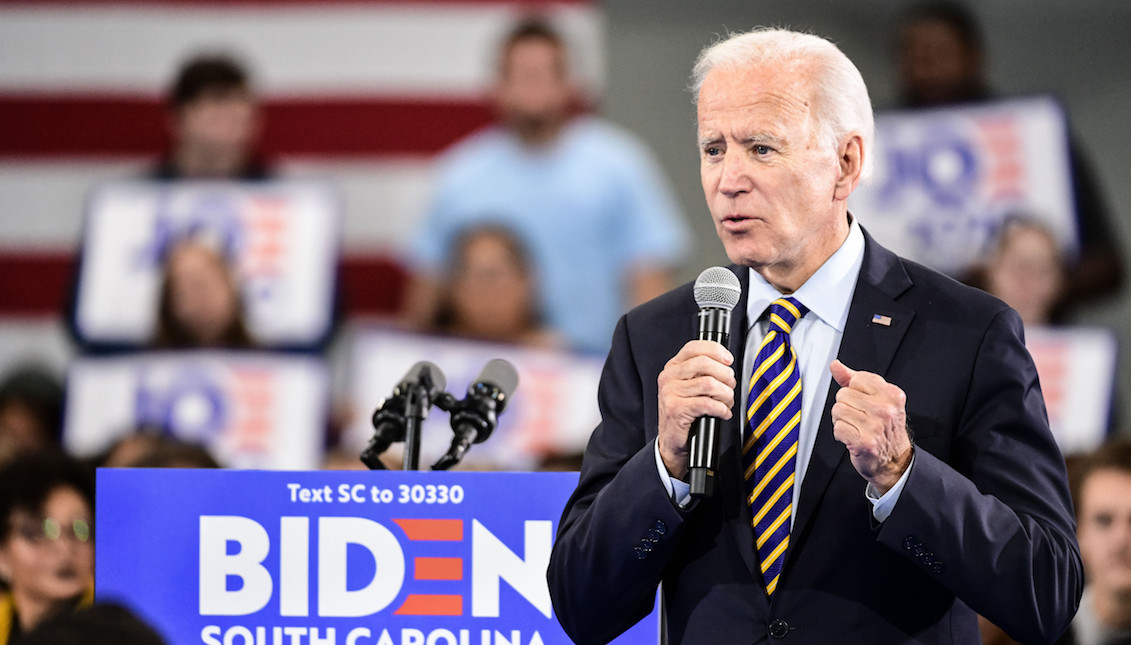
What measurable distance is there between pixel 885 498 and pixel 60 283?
532 centimetres

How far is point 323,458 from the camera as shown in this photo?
551cm

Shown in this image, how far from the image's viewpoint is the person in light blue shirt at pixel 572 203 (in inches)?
217

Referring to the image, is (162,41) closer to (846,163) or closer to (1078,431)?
(1078,431)

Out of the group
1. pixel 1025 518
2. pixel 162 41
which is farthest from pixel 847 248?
pixel 162 41

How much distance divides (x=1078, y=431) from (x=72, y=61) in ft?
15.7

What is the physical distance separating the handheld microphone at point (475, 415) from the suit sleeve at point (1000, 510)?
2.34ft

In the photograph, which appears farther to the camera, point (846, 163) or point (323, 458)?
point (323, 458)

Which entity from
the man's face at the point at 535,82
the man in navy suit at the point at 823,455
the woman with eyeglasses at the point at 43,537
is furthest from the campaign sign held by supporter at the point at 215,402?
the man in navy suit at the point at 823,455

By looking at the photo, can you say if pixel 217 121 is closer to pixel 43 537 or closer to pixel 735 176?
pixel 43 537

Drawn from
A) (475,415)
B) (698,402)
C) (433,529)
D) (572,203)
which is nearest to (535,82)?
(572,203)

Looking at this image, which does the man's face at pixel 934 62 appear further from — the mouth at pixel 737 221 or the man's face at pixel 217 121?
the mouth at pixel 737 221

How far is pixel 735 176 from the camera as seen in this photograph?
1.64 metres

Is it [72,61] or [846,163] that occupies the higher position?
[72,61]

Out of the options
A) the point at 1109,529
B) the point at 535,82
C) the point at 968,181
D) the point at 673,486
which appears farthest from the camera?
the point at 535,82
